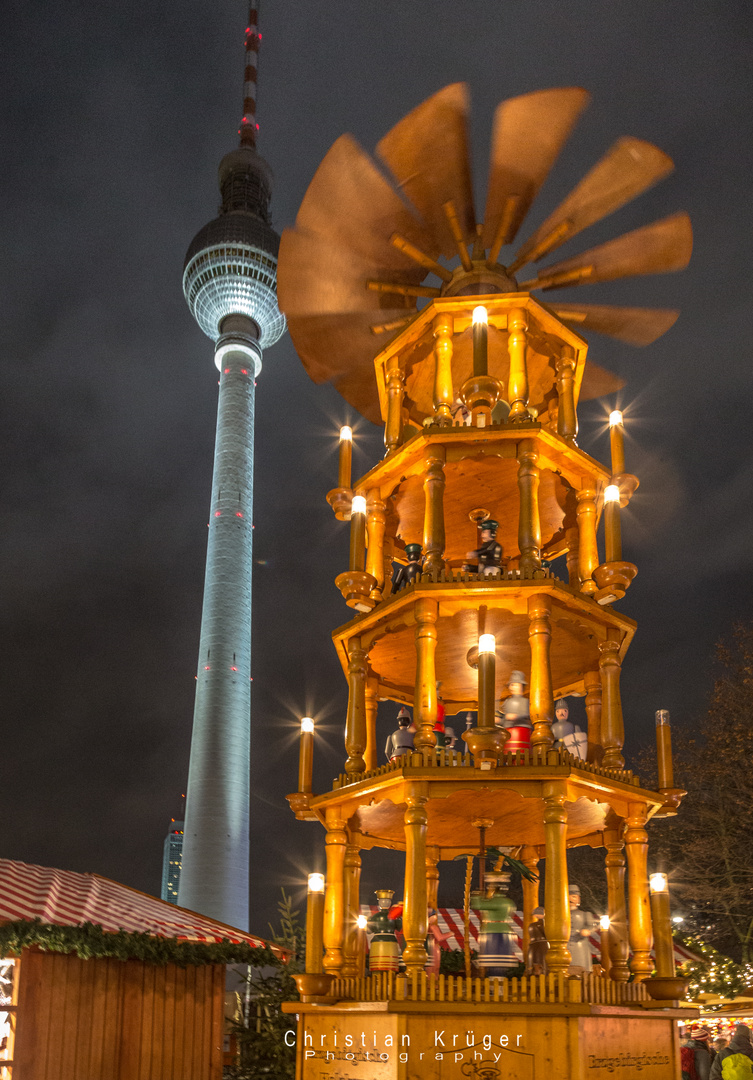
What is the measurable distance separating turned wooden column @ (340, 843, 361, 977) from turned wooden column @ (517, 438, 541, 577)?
4.37 m

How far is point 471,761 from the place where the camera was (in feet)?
33.4

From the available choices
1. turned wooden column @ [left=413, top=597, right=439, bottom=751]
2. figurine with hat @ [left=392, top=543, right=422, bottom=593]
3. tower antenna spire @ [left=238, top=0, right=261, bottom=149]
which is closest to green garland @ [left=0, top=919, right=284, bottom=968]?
turned wooden column @ [left=413, top=597, right=439, bottom=751]

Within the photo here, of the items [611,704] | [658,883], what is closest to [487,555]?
[611,704]

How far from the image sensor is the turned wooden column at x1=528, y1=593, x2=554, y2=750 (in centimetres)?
1007

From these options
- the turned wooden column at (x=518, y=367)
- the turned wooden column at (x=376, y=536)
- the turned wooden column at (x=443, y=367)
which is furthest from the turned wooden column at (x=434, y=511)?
the turned wooden column at (x=376, y=536)

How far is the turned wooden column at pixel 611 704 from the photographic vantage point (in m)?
11.0

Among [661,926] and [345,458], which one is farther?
[345,458]

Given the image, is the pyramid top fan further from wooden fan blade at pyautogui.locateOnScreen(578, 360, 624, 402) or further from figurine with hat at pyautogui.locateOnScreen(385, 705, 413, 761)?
figurine with hat at pyautogui.locateOnScreen(385, 705, 413, 761)

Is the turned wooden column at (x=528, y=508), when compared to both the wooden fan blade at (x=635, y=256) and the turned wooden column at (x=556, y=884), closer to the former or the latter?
the turned wooden column at (x=556, y=884)

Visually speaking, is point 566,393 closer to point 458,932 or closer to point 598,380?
point 598,380

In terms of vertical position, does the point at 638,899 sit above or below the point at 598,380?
below

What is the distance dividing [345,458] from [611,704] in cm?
514

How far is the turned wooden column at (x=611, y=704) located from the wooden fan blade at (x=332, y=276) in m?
6.17

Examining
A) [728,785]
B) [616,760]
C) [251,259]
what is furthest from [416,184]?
[251,259]
